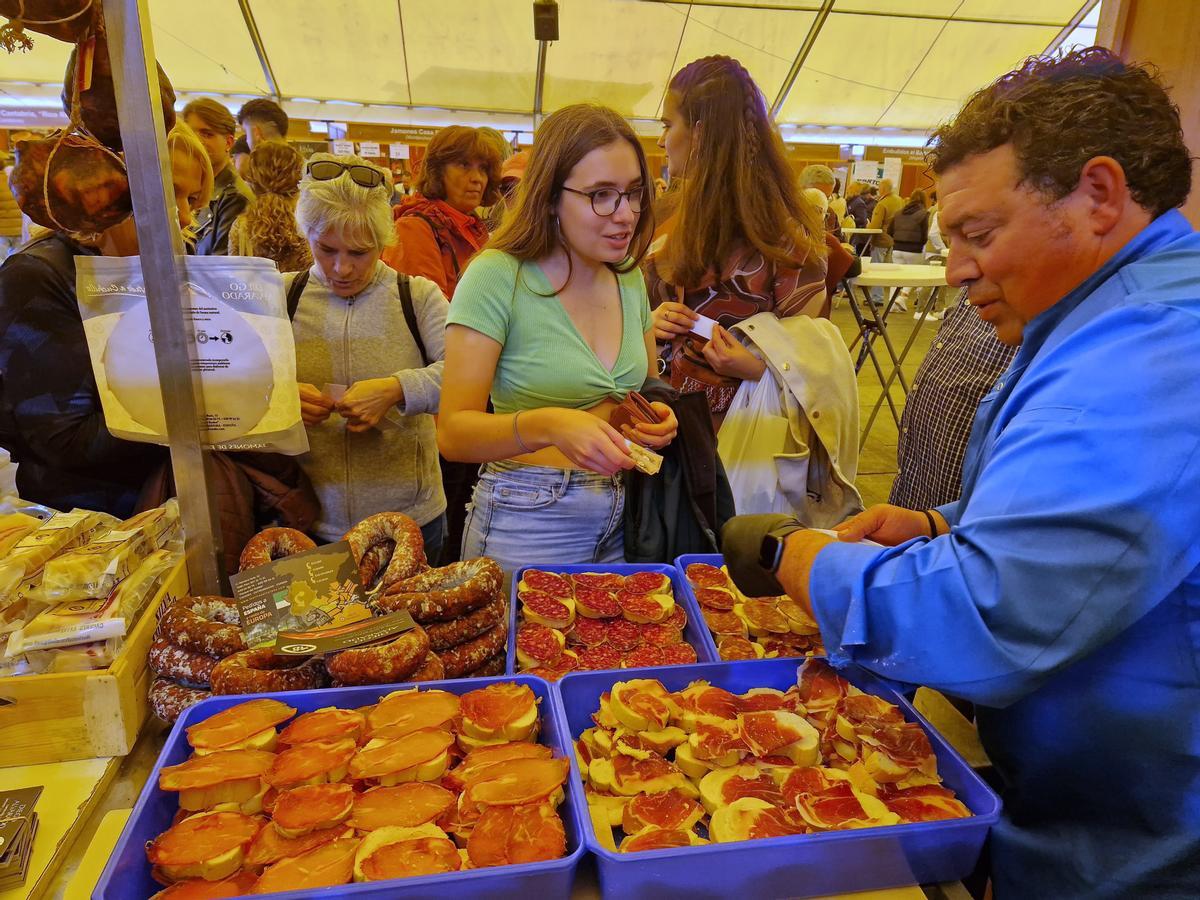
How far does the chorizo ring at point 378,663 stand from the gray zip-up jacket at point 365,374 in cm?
102

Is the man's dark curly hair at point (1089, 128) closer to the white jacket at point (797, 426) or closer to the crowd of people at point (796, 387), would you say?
the crowd of people at point (796, 387)

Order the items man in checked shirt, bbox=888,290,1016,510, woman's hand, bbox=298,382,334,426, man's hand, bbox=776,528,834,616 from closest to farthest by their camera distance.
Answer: man's hand, bbox=776,528,834,616, woman's hand, bbox=298,382,334,426, man in checked shirt, bbox=888,290,1016,510

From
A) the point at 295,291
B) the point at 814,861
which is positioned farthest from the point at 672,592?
the point at 295,291

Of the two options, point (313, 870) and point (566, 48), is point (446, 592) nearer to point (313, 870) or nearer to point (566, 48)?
point (313, 870)

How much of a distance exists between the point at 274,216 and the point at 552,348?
1.70 metres

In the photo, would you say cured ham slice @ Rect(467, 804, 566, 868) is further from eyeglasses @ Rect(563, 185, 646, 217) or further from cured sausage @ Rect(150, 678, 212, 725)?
eyeglasses @ Rect(563, 185, 646, 217)

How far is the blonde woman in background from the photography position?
2.78 metres

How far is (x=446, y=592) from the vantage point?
1340mm

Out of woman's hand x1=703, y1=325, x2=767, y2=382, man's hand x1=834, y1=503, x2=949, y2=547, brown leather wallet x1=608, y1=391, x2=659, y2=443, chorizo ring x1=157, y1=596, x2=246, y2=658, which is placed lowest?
chorizo ring x1=157, y1=596, x2=246, y2=658

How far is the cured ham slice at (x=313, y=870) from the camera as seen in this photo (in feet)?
2.91

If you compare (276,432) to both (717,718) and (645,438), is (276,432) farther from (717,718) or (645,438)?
(717,718)

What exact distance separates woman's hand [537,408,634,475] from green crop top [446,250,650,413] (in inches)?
9.5

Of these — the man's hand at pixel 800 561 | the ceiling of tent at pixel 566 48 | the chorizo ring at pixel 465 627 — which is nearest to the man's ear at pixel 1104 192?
the man's hand at pixel 800 561

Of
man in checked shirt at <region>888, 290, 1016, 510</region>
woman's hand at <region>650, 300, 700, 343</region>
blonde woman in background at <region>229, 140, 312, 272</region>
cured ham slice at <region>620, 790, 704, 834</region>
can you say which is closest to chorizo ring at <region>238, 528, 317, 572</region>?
cured ham slice at <region>620, 790, 704, 834</region>
